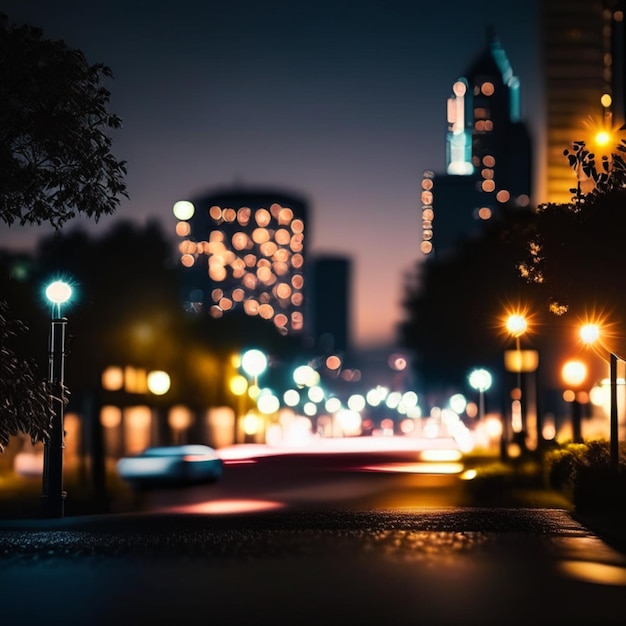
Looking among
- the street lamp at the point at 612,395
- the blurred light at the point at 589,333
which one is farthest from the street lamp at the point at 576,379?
the street lamp at the point at 612,395

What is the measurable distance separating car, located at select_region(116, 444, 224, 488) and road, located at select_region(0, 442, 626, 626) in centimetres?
963

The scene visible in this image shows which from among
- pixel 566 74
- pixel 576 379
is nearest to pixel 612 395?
pixel 576 379

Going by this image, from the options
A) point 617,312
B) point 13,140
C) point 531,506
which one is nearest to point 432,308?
point 531,506

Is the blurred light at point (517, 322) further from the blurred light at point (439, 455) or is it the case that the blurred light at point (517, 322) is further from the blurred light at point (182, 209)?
the blurred light at point (439, 455)

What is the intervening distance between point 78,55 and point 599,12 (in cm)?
17264

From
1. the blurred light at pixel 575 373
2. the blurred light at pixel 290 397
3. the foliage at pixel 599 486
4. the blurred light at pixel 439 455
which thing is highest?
the blurred light at pixel 575 373

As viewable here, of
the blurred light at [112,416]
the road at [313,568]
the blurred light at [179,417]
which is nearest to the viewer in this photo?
the road at [313,568]

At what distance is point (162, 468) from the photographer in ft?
142

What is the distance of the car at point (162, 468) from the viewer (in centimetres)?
4309

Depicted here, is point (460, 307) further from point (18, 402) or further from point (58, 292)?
point (18, 402)

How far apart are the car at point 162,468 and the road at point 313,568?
379 inches

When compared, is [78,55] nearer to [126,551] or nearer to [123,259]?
[126,551]

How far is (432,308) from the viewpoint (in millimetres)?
84312

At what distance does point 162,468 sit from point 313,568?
25149 millimetres
